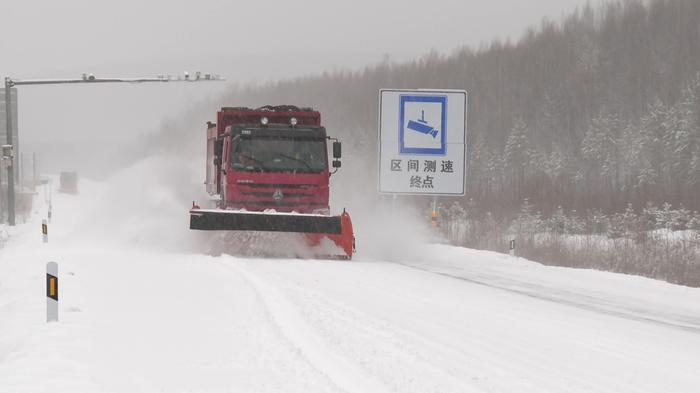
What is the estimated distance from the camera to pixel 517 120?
85.4 metres

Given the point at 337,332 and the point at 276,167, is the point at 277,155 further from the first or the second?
the point at 337,332

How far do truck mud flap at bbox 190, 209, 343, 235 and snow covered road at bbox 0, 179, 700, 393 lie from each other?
6.95 feet

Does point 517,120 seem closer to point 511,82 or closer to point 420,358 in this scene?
point 511,82

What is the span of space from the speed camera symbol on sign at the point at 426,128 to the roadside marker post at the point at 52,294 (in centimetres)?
1574

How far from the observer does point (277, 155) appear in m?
17.6

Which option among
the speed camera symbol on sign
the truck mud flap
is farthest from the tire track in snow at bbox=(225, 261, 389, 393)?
the speed camera symbol on sign

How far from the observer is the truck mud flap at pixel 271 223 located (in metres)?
16.6

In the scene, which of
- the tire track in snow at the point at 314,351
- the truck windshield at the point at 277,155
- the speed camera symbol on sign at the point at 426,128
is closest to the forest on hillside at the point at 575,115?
the speed camera symbol on sign at the point at 426,128

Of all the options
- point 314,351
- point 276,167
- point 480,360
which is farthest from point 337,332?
point 276,167

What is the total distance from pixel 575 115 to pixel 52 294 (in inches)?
3201

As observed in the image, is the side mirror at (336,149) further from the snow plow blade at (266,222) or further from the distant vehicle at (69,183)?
the distant vehicle at (69,183)

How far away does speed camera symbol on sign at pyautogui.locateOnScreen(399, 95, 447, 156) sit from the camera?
2312 cm

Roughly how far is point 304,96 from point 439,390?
127m

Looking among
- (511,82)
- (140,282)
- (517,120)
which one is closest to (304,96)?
(511,82)
